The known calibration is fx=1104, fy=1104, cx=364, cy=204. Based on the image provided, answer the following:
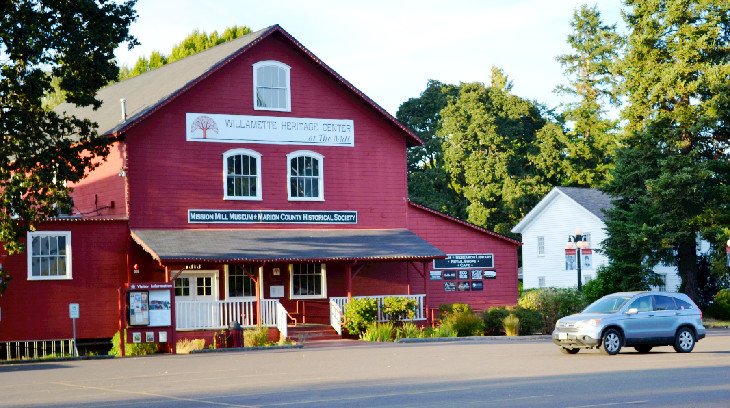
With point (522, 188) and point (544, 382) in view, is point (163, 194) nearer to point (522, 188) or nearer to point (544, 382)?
point (544, 382)

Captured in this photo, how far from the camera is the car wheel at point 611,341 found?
86.8ft

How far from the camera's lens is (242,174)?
38188 millimetres

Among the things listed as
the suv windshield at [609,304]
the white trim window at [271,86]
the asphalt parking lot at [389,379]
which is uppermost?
the white trim window at [271,86]

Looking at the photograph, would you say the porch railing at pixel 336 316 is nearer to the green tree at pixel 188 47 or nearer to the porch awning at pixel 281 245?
the porch awning at pixel 281 245

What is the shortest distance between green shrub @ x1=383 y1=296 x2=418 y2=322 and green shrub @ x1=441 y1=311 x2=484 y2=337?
1.33 metres

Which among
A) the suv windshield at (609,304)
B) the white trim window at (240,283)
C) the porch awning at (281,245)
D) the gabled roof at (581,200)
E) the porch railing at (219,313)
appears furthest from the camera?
the gabled roof at (581,200)

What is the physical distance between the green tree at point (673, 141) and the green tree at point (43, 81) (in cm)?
2559

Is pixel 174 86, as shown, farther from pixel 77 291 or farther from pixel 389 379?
pixel 389 379

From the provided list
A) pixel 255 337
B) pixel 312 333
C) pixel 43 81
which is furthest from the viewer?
pixel 312 333

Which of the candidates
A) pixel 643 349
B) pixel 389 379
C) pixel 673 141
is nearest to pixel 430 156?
pixel 673 141

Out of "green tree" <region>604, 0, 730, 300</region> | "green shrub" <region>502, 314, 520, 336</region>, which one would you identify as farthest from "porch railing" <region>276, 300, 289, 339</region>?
"green tree" <region>604, 0, 730, 300</region>

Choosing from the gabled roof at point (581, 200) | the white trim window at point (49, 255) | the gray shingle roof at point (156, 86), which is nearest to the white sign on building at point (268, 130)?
the gray shingle roof at point (156, 86)

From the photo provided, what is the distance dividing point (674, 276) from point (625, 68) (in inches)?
755

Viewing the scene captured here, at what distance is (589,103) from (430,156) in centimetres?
1262
